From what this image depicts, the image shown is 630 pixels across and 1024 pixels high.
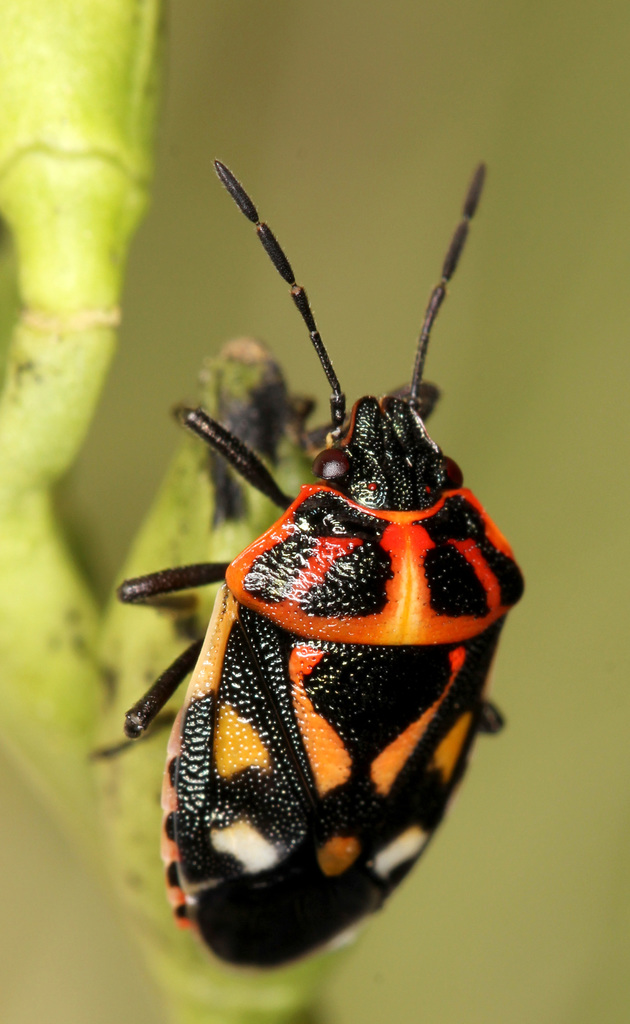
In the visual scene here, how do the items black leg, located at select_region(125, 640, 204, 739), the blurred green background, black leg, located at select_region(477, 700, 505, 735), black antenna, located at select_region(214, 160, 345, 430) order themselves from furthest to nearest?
the blurred green background < black leg, located at select_region(477, 700, 505, 735) < black antenna, located at select_region(214, 160, 345, 430) < black leg, located at select_region(125, 640, 204, 739)

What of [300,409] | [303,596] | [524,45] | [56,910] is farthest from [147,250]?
[56,910]

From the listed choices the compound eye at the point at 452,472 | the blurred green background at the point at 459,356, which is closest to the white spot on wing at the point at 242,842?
the compound eye at the point at 452,472

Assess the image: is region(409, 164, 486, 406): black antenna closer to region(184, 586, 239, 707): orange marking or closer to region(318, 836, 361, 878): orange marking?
region(184, 586, 239, 707): orange marking

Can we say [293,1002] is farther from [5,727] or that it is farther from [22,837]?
[22,837]

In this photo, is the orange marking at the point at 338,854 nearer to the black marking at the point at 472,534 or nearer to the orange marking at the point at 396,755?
the orange marking at the point at 396,755

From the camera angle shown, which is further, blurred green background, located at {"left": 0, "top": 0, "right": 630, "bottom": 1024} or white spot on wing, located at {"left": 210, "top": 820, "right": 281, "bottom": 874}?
blurred green background, located at {"left": 0, "top": 0, "right": 630, "bottom": 1024}

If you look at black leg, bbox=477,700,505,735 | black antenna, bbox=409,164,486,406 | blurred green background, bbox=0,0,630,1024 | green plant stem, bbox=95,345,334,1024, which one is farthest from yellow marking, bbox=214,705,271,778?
blurred green background, bbox=0,0,630,1024

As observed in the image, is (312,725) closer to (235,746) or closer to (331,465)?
(235,746)

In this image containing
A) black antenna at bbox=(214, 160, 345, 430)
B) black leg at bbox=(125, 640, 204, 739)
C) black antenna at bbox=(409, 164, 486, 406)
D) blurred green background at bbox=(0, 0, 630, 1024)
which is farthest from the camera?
blurred green background at bbox=(0, 0, 630, 1024)
